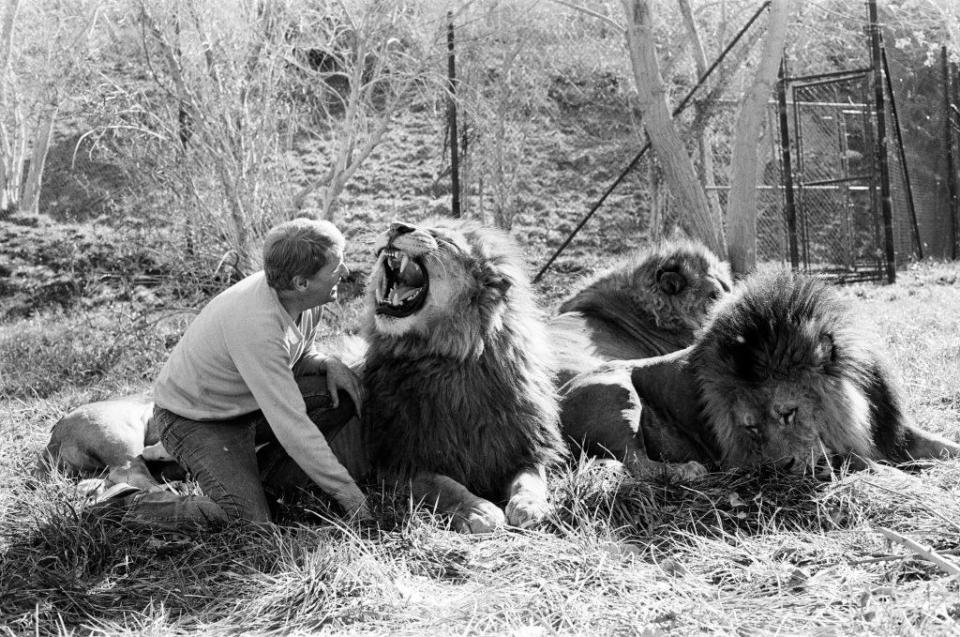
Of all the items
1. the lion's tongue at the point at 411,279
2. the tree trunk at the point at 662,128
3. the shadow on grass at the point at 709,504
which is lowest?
the shadow on grass at the point at 709,504

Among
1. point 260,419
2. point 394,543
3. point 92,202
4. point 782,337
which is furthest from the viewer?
point 92,202

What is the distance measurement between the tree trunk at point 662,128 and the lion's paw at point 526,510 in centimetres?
556

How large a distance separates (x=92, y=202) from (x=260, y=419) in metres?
11.9

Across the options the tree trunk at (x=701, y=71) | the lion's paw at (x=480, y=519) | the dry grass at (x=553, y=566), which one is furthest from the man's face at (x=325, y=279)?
the tree trunk at (x=701, y=71)

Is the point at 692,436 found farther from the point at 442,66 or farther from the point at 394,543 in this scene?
the point at 442,66

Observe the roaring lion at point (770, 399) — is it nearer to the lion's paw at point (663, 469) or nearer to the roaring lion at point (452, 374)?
the lion's paw at point (663, 469)

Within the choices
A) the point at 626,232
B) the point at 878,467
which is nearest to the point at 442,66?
the point at 626,232

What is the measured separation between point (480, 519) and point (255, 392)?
3.64 feet

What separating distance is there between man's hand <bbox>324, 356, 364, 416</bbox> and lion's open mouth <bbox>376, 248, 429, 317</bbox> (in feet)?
1.19

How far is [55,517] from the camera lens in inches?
159

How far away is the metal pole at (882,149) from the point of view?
11969mm

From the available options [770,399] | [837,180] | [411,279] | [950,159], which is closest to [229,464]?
[411,279]

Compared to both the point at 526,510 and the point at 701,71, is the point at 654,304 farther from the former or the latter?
the point at 701,71

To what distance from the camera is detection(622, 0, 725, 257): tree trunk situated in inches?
358
